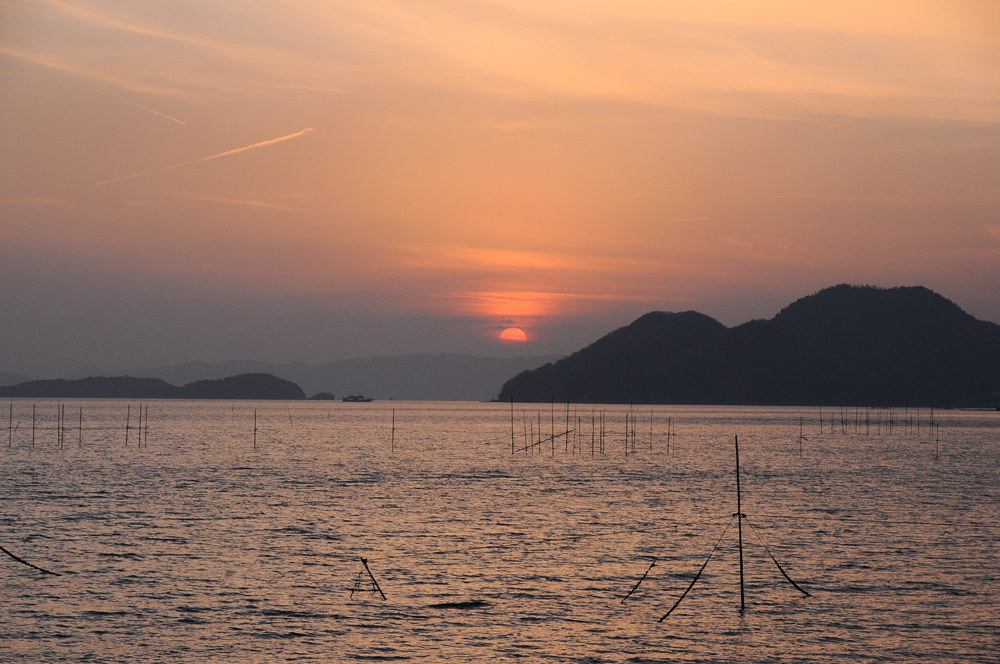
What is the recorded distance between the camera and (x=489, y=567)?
3575 cm

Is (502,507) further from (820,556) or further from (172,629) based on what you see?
(172,629)

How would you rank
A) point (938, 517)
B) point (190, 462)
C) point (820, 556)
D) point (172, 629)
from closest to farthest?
point (172, 629) → point (820, 556) → point (938, 517) → point (190, 462)

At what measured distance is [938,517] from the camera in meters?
52.8

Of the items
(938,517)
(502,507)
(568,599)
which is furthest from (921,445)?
(568,599)

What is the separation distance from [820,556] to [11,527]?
37723 millimetres

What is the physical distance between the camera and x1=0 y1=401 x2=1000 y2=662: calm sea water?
25469 millimetres

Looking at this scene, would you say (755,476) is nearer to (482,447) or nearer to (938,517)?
(938,517)

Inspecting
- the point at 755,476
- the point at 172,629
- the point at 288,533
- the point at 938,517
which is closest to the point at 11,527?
the point at 288,533

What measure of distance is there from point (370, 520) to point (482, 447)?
265ft

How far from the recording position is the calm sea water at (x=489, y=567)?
25469mm

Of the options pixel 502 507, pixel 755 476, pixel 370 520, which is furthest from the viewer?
pixel 755 476

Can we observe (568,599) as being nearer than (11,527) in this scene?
Yes

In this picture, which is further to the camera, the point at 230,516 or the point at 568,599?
the point at 230,516

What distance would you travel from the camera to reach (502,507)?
5638 centimetres
